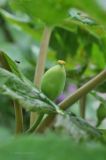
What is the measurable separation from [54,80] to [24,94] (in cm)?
6

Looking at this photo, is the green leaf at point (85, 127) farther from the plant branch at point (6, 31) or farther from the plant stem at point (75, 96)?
the plant branch at point (6, 31)

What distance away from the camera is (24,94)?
1.52 ft

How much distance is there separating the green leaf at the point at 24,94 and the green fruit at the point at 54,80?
0.02m

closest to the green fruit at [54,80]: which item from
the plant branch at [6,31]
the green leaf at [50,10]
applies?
the green leaf at [50,10]

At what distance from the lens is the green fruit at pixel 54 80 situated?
50 cm

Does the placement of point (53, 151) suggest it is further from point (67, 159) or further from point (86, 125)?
point (86, 125)

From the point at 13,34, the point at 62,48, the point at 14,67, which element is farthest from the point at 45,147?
the point at 13,34

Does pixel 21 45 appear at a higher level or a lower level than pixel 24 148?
lower

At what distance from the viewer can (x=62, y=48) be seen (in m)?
0.97

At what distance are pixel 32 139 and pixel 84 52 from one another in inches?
27.1

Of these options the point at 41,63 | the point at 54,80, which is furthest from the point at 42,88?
the point at 41,63

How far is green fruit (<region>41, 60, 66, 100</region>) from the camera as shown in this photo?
1.66 feet

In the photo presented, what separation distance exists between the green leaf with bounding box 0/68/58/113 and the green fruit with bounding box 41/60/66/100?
0.07 ft

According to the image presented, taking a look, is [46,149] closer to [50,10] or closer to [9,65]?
[50,10]
